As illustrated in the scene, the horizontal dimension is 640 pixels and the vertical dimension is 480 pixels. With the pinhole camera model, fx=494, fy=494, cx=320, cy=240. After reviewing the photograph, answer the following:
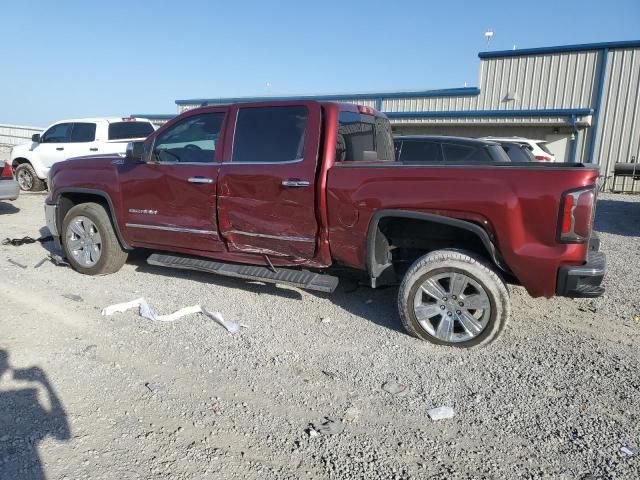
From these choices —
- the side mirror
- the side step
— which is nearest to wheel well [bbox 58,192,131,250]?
the side mirror

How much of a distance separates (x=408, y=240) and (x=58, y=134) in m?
11.7

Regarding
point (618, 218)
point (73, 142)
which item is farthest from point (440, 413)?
point (73, 142)

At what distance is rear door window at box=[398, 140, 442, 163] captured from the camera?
857cm

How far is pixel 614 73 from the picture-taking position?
1795 centimetres

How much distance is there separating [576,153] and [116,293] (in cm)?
1806

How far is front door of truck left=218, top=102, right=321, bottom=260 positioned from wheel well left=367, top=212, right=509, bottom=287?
591 mm

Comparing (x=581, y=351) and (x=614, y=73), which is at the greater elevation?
(x=614, y=73)

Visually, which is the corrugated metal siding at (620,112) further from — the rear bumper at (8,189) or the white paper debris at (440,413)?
the rear bumper at (8,189)

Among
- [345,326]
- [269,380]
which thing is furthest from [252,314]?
[269,380]

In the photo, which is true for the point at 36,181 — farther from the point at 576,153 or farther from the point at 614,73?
the point at 614,73

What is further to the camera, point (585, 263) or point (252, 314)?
point (252, 314)

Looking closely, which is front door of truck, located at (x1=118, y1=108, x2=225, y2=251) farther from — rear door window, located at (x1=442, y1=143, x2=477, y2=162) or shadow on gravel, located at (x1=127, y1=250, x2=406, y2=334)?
rear door window, located at (x1=442, y1=143, x2=477, y2=162)

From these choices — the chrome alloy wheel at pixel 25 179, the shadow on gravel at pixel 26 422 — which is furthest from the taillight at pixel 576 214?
the chrome alloy wheel at pixel 25 179

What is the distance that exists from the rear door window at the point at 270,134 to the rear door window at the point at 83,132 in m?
8.93
